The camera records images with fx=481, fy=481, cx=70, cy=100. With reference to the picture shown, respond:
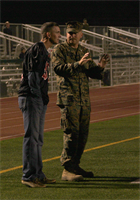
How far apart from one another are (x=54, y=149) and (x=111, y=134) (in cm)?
211

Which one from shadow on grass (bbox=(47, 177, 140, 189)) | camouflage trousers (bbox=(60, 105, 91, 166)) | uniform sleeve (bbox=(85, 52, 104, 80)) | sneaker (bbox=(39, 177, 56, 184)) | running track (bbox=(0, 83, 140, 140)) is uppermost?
uniform sleeve (bbox=(85, 52, 104, 80))

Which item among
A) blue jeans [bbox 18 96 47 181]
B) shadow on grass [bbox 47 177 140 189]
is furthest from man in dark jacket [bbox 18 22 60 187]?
shadow on grass [bbox 47 177 140 189]

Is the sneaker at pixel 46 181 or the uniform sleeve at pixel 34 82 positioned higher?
the uniform sleeve at pixel 34 82

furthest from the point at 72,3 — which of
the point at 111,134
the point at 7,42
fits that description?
the point at 111,134

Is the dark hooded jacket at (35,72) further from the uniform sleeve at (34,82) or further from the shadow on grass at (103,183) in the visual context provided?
the shadow on grass at (103,183)

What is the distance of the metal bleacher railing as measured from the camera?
21.7 metres

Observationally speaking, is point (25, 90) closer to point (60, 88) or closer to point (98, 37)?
point (60, 88)

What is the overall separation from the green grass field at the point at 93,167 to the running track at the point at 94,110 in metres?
1.26

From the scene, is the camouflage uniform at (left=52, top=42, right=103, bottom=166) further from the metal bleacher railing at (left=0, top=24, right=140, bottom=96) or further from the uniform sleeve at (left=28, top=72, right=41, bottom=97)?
the metal bleacher railing at (left=0, top=24, right=140, bottom=96)

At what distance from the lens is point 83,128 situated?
639 centimetres

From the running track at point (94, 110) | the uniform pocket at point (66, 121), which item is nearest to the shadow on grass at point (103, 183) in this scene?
the uniform pocket at point (66, 121)

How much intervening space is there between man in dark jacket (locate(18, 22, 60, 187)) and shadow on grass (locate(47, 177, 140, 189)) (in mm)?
429

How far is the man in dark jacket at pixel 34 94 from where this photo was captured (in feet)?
19.2

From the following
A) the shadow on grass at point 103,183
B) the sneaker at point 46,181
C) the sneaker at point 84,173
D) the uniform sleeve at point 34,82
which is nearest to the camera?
the uniform sleeve at point 34,82
